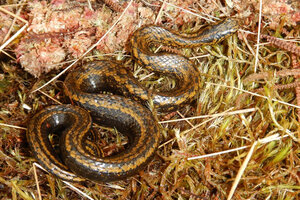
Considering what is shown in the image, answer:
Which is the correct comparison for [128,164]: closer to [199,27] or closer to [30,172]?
[30,172]

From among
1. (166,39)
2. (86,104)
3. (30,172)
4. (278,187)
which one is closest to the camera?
(278,187)

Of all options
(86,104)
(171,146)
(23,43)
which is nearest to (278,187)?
(171,146)

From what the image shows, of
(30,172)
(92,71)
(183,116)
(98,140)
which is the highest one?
(92,71)

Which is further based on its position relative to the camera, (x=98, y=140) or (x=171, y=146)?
(x=98, y=140)

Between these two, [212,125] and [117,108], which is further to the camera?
[117,108]
